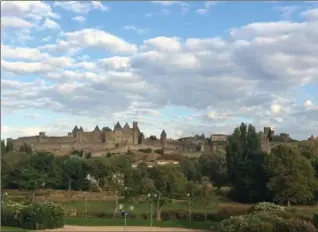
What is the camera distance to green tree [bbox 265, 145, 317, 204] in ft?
179

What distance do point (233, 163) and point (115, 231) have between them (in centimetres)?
3731

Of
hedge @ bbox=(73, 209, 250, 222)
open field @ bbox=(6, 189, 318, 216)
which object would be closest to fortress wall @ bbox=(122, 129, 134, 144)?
open field @ bbox=(6, 189, 318, 216)

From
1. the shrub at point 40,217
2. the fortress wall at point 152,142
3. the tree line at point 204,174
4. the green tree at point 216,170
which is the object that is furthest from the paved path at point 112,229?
the fortress wall at point 152,142

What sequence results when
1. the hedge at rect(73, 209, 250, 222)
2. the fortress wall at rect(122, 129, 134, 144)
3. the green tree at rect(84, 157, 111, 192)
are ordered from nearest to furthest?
the hedge at rect(73, 209, 250, 222)
the green tree at rect(84, 157, 111, 192)
the fortress wall at rect(122, 129, 134, 144)

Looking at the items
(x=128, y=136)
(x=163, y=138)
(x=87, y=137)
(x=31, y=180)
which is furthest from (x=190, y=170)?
(x=87, y=137)

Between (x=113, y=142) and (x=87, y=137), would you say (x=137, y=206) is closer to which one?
(x=113, y=142)

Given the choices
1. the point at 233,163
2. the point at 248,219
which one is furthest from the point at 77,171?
the point at 248,219

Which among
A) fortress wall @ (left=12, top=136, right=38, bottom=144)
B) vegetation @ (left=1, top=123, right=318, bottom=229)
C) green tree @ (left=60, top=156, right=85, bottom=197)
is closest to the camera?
vegetation @ (left=1, top=123, right=318, bottom=229)

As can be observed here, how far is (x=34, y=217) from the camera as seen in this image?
35000mm

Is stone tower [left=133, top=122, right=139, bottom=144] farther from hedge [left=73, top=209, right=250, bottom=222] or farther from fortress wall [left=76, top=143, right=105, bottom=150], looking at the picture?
hedge [left=73, top=209, right=250, bottom=222]

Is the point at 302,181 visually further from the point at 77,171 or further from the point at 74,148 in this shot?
the point at 74,148

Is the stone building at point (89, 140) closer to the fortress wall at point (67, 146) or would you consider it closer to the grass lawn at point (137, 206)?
the fortress wall at point (67, 146)

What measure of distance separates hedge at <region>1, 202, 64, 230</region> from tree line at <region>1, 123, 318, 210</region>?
33.2ft

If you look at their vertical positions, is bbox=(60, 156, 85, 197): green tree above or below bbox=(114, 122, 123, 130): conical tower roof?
below
